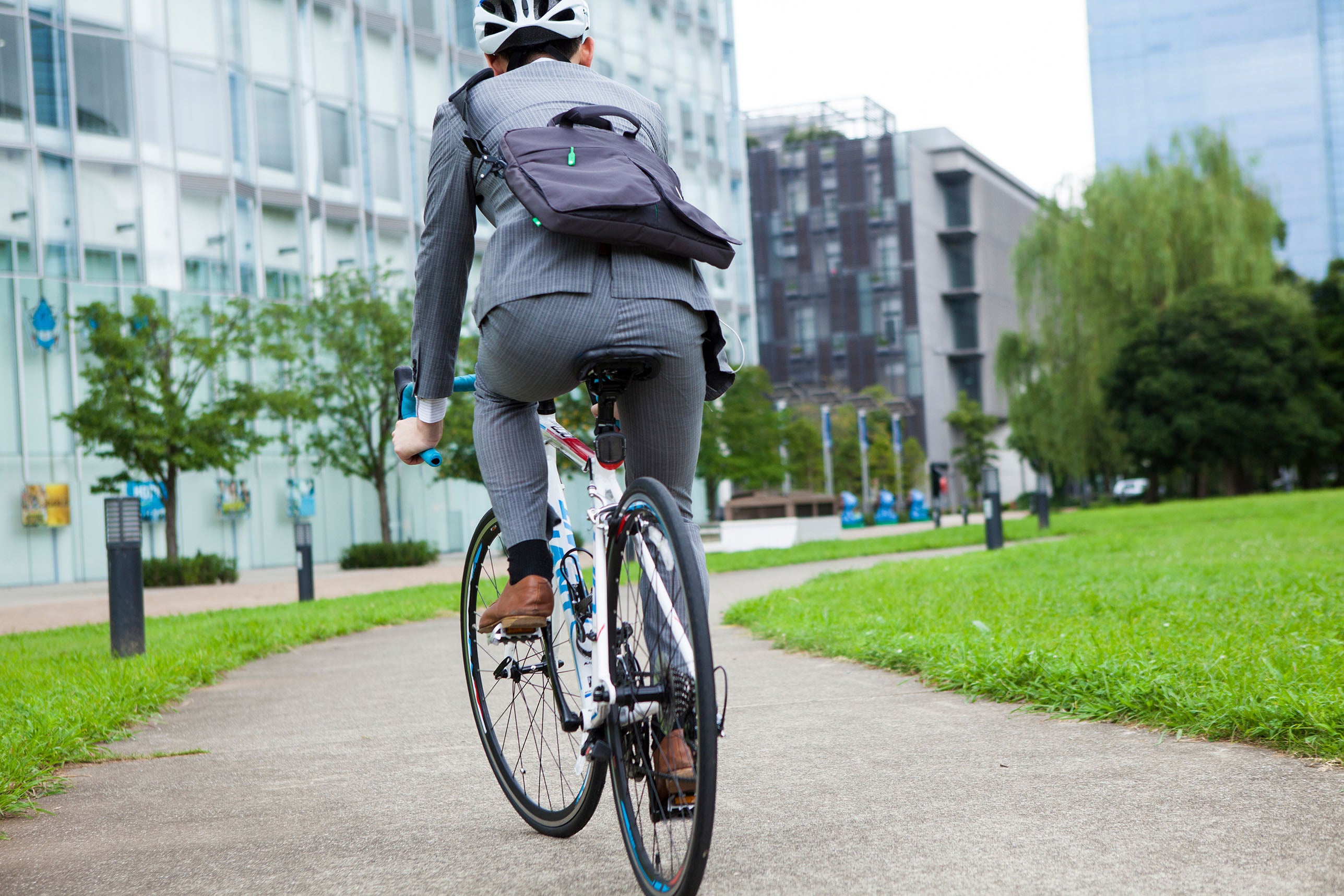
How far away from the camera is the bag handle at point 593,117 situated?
250 cm

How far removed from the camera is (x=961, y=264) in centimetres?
8288

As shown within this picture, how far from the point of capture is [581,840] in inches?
120

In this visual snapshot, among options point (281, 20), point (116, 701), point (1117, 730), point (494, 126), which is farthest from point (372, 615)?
point (281, 20)

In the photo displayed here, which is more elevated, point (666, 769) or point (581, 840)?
point (666, 769)

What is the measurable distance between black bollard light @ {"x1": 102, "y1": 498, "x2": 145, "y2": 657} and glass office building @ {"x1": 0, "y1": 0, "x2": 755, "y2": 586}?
41.6 feet

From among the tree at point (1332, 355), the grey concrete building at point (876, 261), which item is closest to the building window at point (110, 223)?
the tree at point (1332, 355)

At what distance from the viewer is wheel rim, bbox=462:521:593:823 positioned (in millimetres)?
2951

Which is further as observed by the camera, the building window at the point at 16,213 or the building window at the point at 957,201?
the building window at the point at 957,201

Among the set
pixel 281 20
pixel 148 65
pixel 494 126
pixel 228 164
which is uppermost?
pixel 281 20

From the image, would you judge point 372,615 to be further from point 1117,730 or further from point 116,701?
point 1117,730

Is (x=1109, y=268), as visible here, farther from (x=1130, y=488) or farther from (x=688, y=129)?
(x=1130, y=488)

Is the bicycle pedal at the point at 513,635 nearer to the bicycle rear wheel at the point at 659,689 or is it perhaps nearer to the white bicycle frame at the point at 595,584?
the white bicycle frame at the point at 595,584

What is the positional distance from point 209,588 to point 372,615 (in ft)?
29.1

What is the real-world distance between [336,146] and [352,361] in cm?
984
